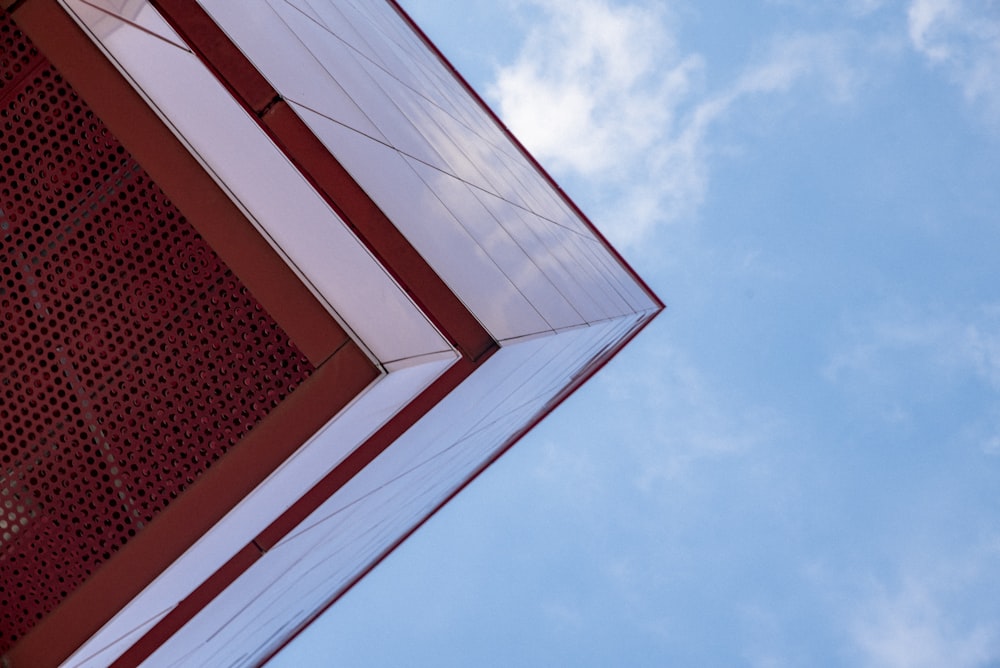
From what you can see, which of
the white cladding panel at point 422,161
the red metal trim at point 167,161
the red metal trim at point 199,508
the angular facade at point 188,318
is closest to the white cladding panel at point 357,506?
the angular facade at point 188,318

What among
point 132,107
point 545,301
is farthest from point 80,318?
point 545,301

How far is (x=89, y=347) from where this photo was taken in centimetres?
507

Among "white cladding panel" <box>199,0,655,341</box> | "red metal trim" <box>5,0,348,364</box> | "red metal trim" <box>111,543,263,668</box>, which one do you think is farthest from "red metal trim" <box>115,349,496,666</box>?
"red metal trim" <box>5,0,348,364</box>

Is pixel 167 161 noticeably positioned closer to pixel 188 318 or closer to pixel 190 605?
pixel 188 318

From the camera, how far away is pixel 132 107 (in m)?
4.72

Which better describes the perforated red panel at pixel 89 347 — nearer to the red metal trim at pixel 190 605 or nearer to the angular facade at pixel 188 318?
the angular facade at pixel 188 318

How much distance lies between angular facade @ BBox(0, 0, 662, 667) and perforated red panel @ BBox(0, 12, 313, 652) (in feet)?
0.04

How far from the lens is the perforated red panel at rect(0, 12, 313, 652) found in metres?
4.89

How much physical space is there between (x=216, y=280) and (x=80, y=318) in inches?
34.1

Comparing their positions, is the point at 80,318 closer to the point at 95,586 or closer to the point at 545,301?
the point at 95,586

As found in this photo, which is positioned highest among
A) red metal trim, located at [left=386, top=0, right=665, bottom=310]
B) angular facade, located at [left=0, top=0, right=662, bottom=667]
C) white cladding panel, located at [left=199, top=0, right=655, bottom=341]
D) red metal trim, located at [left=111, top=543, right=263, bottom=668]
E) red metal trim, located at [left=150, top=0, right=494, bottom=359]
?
red metal trim, located at [left=386, top=0, right=665, bottom=310]

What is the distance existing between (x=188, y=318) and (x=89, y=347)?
0.60 meters

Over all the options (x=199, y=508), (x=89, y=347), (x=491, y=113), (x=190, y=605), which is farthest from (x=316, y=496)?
(x=491, y=113)

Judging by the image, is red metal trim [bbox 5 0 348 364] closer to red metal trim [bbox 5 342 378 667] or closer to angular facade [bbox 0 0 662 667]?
angular facade [bbox 0 0 662 667]
